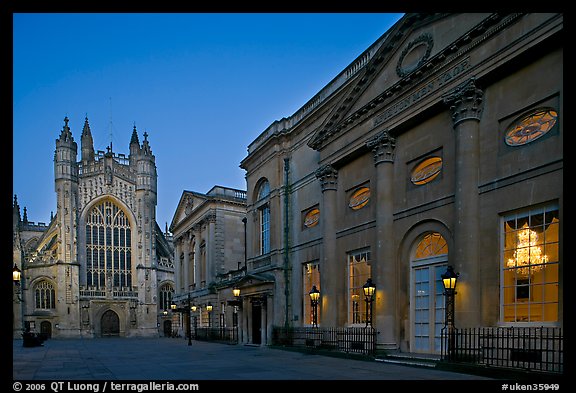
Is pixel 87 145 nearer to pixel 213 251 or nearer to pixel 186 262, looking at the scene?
pixel 186 262

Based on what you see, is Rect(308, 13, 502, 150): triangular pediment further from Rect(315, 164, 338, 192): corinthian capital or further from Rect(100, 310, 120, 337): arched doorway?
Rect(100, 310, 120, 337): arched doorway

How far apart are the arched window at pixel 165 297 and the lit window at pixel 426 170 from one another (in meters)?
60.7

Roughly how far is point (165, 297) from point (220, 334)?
35.8 meters

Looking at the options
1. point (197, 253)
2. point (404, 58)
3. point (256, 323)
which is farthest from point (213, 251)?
point (404, 58)

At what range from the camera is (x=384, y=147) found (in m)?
19.9

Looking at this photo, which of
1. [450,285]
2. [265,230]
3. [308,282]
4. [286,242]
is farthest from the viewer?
[265,230]

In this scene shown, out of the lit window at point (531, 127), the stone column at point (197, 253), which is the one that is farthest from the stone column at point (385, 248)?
the stone column at point (197, 253)

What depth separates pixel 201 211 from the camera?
154 feet

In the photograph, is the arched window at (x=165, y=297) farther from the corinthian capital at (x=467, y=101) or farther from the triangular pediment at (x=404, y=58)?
the corinthian capital at (x=467, y=101)

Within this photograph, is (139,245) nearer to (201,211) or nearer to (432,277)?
(201,211)

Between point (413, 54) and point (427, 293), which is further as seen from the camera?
point (413, 54)

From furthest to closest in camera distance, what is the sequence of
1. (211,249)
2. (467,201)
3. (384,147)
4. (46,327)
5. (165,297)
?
(165,297) → (46,327) → (211,249) → (384,147) → (467,201)

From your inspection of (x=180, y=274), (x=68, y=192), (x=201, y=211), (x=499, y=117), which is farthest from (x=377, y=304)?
(x=68, y=192)

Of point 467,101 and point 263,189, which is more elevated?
point 467,101
